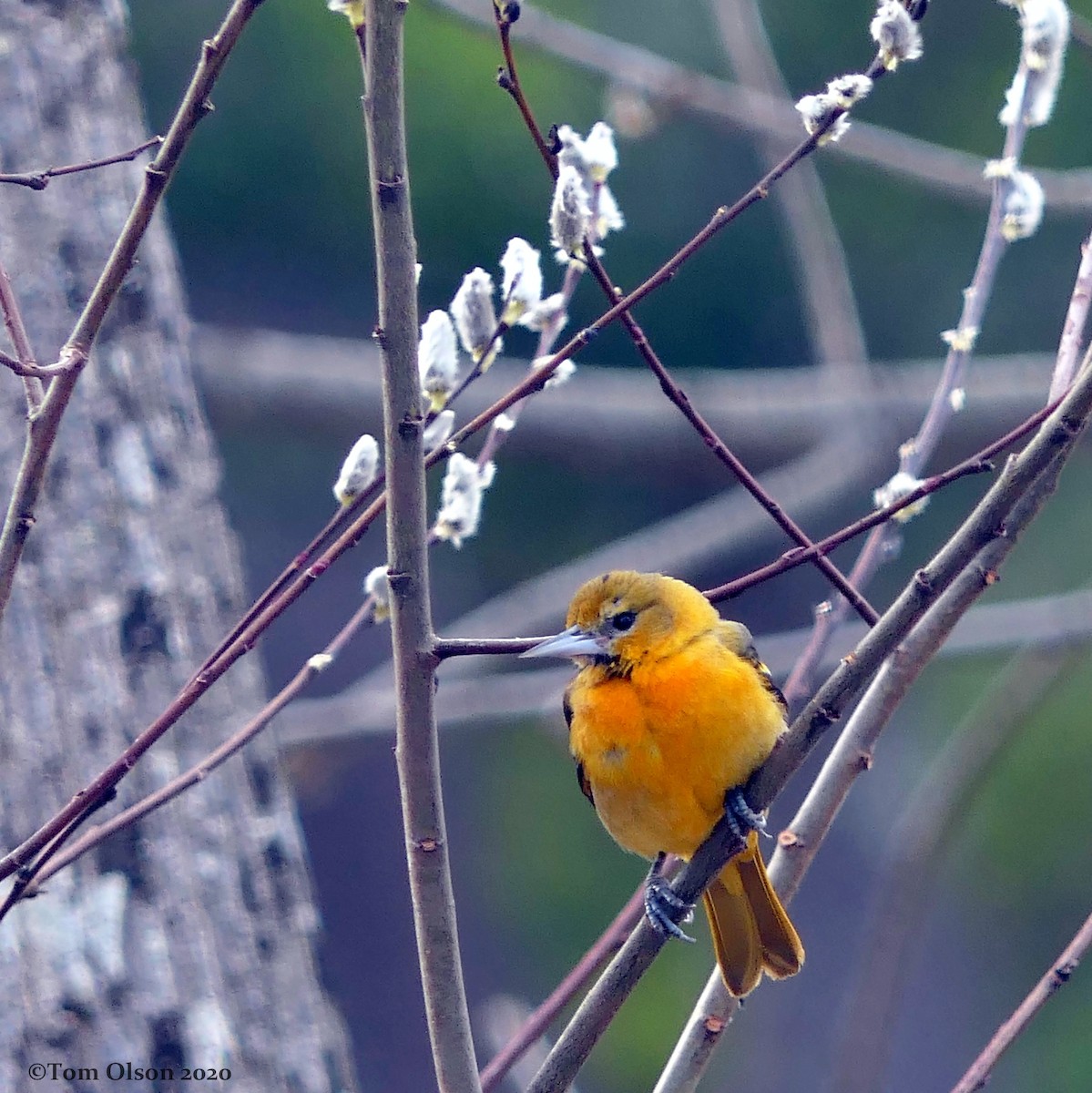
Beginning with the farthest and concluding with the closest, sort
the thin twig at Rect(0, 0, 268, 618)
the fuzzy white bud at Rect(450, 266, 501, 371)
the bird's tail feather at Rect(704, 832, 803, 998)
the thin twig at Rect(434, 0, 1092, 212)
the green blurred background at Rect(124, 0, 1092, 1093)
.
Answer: the green blurred background at Rect(124, 0, 1092, 1093), the thin twig at Rect(434, 0, 1092, 212), the bird's tail feather at Rect(704, 832, 803, 998), the fuzzy white bud at Rect(450, 266, 501, 371), the thin twig at Rect(0, 0, 268, 618)

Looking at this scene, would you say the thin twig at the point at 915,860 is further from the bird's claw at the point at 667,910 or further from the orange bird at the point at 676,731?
the bird's claw at the point at 667,910

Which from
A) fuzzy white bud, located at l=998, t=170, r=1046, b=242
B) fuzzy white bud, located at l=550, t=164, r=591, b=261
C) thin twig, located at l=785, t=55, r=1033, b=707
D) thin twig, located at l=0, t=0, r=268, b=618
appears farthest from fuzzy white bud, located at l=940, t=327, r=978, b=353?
thin twig, located at l=0, t=0, r=268, b=618

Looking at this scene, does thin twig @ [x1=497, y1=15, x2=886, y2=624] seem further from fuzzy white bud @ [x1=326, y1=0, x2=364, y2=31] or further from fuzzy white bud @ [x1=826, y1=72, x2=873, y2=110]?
fuzzy white bud @ [x1=326, y1=0, x2=364, y2=31]

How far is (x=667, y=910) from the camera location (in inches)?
78.0

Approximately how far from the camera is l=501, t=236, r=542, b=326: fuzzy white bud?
72.1 inches

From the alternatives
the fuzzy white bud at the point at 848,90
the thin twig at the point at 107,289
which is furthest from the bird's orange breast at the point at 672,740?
the thin twig at the point at 107,289

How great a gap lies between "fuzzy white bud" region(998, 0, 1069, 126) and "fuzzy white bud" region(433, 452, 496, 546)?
0.86 m

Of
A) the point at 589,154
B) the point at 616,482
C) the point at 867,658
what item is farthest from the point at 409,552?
the point at 616,482

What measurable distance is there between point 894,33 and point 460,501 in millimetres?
785

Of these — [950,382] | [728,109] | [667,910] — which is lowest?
[667,910]

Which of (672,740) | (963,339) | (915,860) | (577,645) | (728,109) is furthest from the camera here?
(728,109)

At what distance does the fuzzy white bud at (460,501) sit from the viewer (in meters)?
2.02

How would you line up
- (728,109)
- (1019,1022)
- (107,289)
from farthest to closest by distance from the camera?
(728,109) → (1019,1022) → (107,289)

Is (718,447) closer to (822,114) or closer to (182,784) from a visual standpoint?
(822,114)
